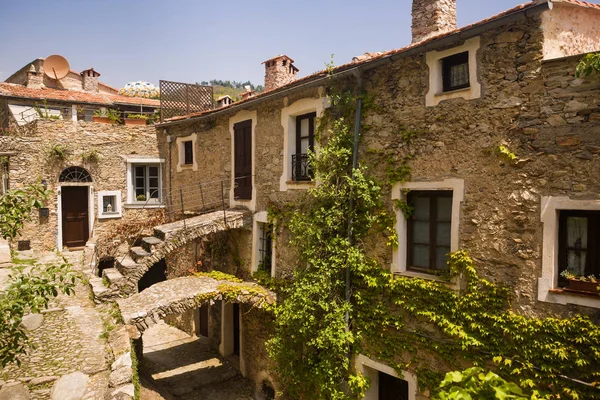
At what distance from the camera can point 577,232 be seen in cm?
543

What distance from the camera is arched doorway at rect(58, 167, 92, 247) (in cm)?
1497

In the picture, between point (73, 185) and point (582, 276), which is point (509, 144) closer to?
point (582, 276)

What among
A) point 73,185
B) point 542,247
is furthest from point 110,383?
point 73,185

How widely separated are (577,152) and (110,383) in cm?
726

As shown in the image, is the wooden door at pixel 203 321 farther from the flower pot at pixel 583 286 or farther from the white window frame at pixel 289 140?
the flower pot at pixel 583 286

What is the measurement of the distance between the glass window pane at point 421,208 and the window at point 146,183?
12078mm

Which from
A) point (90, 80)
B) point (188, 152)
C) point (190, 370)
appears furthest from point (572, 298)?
point (90, 80)

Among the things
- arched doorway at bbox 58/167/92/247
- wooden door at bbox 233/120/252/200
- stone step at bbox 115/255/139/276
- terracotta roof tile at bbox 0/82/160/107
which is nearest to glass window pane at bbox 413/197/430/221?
wooden door at bbox 233/120/252/200

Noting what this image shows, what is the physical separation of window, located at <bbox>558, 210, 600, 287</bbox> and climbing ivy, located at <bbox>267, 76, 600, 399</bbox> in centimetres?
70

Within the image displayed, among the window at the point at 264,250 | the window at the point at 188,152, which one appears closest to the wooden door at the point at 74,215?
the window at the point at 188,152

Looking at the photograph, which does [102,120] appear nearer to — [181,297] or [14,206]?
[181,297]

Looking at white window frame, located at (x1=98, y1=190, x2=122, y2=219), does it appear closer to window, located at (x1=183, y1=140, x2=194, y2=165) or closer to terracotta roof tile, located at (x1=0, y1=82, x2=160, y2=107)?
window, located at (x1=183, y1=140, x2=194, y2=165)

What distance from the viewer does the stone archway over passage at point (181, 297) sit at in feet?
26.9

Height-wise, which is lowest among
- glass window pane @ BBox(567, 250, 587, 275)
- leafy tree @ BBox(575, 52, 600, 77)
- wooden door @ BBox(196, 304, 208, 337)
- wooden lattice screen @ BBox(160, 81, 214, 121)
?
wooden door @ BBox(196, 304, 208, 337)
